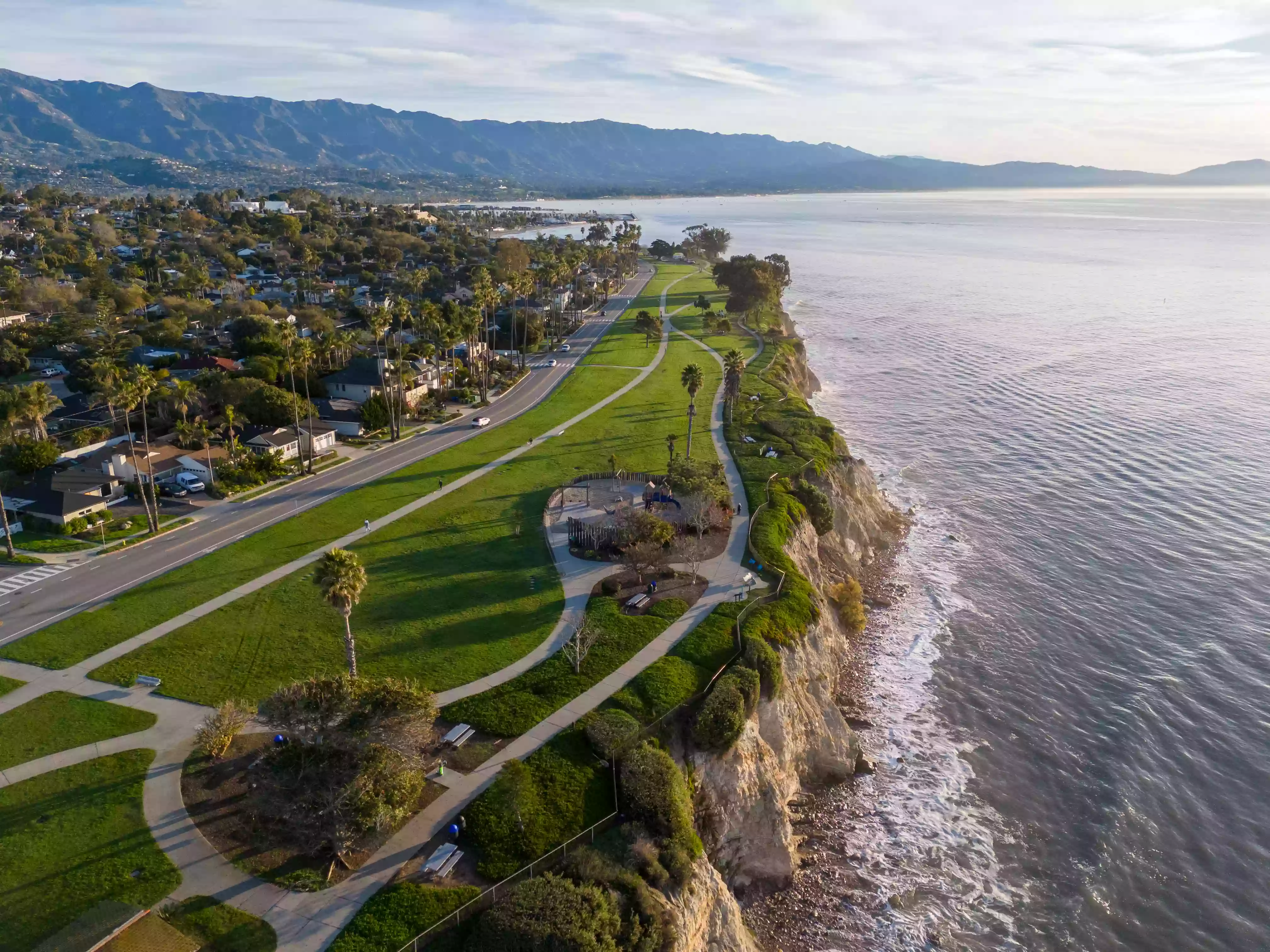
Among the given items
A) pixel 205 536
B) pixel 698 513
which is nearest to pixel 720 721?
pixel 698 513

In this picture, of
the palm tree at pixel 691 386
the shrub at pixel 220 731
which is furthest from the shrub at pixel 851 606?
the shrub at pixel 220 731

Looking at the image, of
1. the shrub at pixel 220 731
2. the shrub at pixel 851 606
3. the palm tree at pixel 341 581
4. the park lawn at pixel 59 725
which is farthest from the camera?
the shrub at pixel 851 606

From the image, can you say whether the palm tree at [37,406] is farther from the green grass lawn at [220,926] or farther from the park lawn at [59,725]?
the green grass lawn at [220,926]

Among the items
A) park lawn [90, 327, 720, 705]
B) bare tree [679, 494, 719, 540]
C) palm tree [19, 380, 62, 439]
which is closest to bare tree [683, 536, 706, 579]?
bare tree [679, 494, 719, 540]

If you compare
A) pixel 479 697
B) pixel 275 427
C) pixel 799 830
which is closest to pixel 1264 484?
pixel 799 830

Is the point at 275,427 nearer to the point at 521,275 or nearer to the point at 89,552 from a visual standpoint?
the point at 89,552

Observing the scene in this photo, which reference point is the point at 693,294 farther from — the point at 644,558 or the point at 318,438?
the point at 644,558
